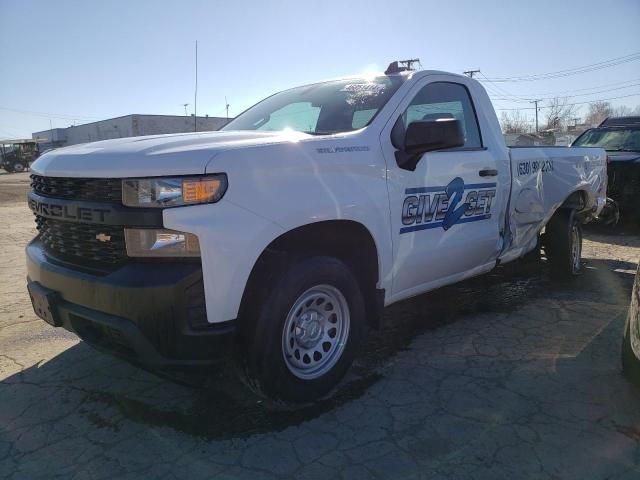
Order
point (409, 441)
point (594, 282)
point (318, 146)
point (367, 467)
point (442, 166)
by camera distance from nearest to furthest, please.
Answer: point (367, 467) < point (409, 441) < point (318, 146) < point (442, 166) < point (594, 282)

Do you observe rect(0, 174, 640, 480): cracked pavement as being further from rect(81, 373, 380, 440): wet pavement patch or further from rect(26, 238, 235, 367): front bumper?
rect(26, 238, 235, 367): front bumper

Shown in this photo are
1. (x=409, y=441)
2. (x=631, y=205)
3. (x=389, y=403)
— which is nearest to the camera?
(x=409, y=441)

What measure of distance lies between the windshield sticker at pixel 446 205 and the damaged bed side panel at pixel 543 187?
545mm

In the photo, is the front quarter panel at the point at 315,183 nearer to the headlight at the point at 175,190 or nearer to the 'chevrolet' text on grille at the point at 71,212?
the headlight at the point at 175,190

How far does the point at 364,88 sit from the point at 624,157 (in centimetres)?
730

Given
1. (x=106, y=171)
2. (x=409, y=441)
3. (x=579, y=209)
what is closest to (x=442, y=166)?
(x=409, y=441)

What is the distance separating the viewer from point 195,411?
122 inches

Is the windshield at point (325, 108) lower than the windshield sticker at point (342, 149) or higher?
higher

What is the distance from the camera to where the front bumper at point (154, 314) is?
7.90 ft

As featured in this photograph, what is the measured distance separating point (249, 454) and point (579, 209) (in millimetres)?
4902

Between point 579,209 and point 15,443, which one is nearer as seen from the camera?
point 15,443

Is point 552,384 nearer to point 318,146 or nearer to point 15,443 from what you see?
point 318,146

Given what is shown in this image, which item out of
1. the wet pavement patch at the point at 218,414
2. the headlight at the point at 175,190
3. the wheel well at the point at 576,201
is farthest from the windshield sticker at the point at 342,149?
the wheel well at the point at 576,201

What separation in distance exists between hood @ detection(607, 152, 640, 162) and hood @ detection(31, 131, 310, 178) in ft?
26.3
